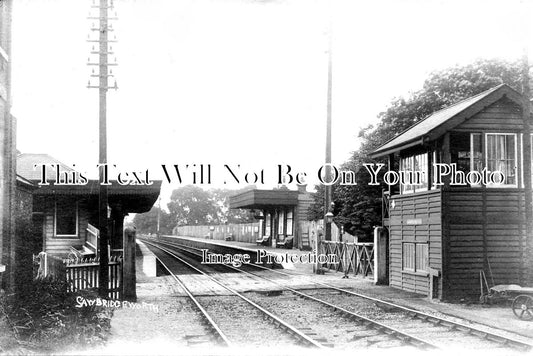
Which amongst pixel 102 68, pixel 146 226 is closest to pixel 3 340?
pixel 102 68

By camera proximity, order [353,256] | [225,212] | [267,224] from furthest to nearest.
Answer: [225,212] → [267,224] → [353,256]

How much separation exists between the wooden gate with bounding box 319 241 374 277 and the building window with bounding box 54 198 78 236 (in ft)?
28.7

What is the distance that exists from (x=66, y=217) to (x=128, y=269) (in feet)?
24.5

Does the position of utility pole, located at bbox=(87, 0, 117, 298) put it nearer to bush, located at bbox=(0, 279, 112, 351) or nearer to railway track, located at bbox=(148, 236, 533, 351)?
bush, located at bbox=(0, 279, 112, 351)

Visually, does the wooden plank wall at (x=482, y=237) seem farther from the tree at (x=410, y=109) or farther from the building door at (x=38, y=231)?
the building door at (x=38, y=231)

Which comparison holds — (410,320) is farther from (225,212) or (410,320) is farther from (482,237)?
(225,212)

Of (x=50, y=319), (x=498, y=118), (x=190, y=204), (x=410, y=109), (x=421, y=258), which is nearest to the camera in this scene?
(x=50, y=319)

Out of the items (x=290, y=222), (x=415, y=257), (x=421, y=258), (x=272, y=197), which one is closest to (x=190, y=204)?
(x=290, y=222)

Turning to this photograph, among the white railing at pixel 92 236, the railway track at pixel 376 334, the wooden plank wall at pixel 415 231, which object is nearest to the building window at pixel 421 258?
the wooden plank wall at pixel 415 231

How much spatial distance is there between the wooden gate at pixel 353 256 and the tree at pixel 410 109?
1.27 metres

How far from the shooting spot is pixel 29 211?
14953 mm

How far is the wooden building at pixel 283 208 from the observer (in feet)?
111

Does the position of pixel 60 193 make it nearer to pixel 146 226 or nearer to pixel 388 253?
pixel 388 253

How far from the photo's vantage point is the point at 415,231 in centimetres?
1628
